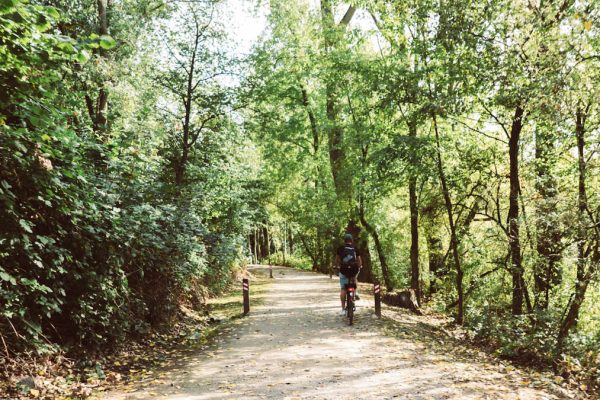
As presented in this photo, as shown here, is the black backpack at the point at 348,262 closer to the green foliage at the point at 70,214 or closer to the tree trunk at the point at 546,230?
the green foliage at the point at 70,214

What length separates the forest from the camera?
6312 mm

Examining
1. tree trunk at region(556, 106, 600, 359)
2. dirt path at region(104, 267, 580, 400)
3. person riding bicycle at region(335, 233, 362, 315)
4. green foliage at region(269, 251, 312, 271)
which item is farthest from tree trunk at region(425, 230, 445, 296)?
green foliage at region(269, 251, 312, 271)

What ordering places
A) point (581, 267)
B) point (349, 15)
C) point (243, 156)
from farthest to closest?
1. point (349, 15)
2. point (243, 156)
3. point (581, 267)

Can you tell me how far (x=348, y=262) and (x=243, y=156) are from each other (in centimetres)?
1385

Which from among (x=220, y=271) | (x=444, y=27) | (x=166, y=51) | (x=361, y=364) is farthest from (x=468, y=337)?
(x=166, y=51)

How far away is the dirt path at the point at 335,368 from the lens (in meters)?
Answer: 6.30

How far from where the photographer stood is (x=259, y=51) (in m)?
19.0

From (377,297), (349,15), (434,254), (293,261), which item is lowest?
(293,261)

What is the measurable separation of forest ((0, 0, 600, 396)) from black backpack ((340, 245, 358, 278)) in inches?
146

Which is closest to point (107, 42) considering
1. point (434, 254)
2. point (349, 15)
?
point (434, 254)

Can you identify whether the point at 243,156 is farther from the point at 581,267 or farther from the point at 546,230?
the point at 581,267

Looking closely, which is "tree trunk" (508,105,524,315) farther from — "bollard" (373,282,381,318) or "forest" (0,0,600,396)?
"bollard" (373,282,381,318)

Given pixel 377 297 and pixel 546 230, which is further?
pixel 377 297

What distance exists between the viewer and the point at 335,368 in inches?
291
